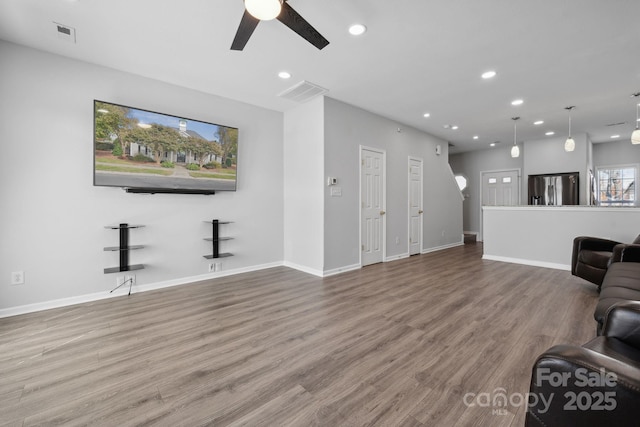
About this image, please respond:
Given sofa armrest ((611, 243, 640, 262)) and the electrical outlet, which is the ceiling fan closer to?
the electrical outlet

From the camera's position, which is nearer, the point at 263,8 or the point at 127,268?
the point at 263,8

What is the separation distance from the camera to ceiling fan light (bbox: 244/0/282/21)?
1.80 m

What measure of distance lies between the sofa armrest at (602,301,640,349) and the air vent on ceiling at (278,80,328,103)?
3890 millimetres

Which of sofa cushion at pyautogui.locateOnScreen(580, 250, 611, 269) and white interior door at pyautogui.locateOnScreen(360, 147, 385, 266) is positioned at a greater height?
white interior door at pyautogui.locateOnScreen(360, 147, 385, 266)

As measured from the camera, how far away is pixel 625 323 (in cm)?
111

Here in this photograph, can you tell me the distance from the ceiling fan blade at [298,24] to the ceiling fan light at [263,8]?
9 cm

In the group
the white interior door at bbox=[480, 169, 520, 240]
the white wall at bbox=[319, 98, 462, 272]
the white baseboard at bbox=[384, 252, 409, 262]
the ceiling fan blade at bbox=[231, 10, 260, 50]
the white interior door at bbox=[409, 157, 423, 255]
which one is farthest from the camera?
the white interior door at bbox=[480, 169, 520, 240]

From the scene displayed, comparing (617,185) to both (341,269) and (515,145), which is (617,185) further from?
(341,269)

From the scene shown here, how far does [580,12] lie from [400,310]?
3.32 m

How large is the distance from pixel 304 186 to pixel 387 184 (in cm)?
181

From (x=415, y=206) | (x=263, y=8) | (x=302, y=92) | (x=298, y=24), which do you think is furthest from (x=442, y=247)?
(x=263, y=8)

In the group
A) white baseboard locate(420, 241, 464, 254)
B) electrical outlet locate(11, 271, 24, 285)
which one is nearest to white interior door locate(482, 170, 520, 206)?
white baseboard locate(420, 241, 464, 254)

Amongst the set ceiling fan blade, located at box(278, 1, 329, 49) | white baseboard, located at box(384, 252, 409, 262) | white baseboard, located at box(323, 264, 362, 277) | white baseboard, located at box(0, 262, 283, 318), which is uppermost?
ceiling fan blade, located at box(278, 1, 329, 49)

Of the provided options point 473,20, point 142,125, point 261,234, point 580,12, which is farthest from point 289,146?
point 580,12
